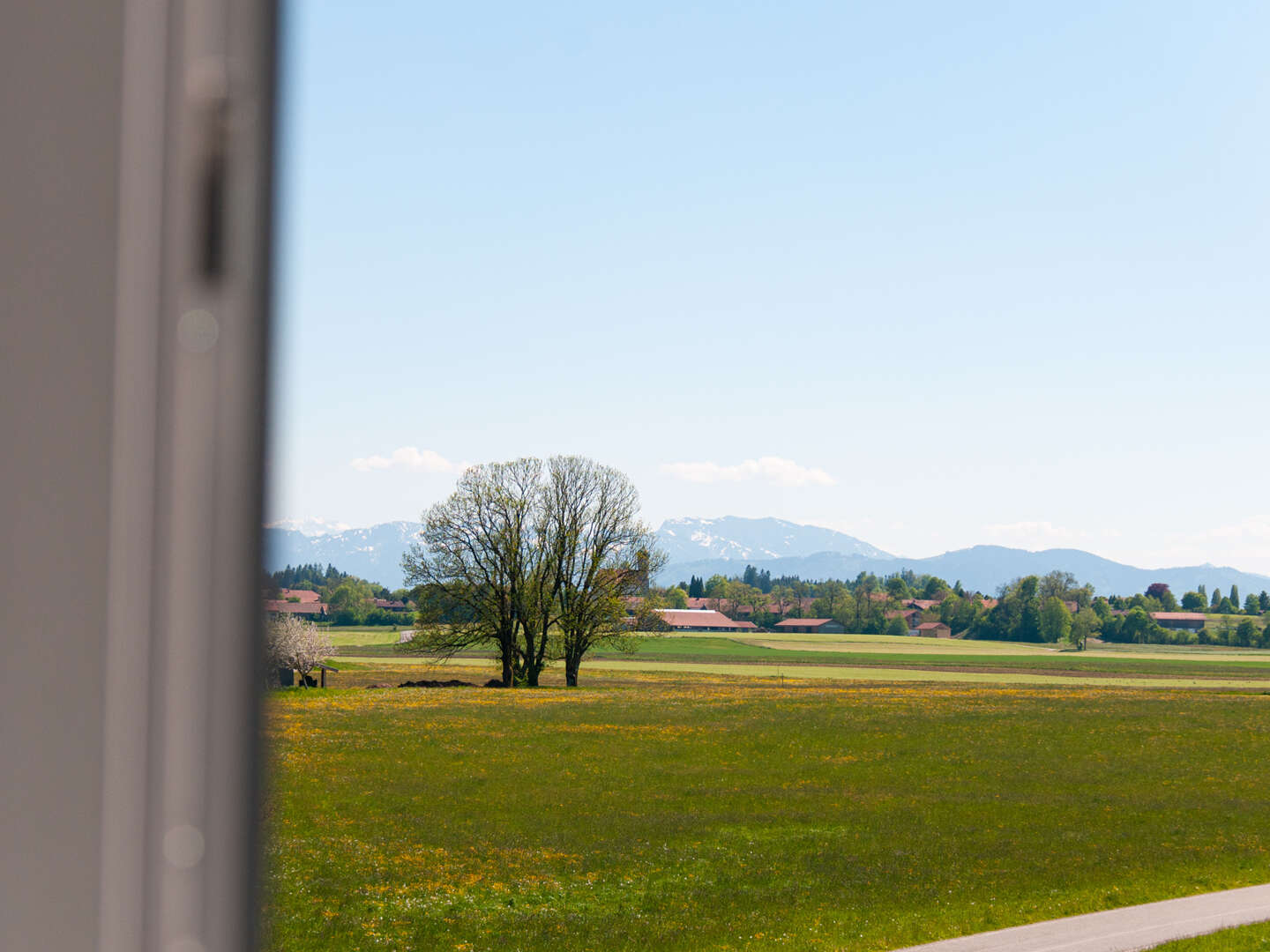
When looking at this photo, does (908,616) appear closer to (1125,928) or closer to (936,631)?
(936,631)

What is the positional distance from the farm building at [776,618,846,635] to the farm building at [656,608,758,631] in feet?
20.3

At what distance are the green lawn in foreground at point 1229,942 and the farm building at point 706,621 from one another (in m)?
142

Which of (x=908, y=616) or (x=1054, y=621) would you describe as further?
(x=908, y=616)

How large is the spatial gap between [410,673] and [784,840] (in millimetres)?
44205

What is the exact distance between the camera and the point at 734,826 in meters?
16.6

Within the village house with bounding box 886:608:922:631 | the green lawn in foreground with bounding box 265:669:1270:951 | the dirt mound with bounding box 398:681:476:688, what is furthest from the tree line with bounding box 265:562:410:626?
the village house with bounding box 886:608:922:631

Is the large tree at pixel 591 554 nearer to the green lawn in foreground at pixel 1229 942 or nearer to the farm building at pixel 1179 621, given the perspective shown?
the green lawn in foreground at pixel 1229 942

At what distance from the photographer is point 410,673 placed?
5684 cm

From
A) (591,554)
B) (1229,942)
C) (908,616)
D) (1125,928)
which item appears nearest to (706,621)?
(908,616)

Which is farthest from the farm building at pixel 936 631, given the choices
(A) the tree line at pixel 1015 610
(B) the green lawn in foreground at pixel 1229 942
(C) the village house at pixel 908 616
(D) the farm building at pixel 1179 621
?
(B) the green lawn in foreground at pixel 1229 942

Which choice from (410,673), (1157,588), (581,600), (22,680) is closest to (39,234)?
(22,680)

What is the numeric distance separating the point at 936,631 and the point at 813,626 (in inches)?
727

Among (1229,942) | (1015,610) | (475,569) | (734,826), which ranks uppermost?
(475,569)

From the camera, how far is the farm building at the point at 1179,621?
15175 centimetres
